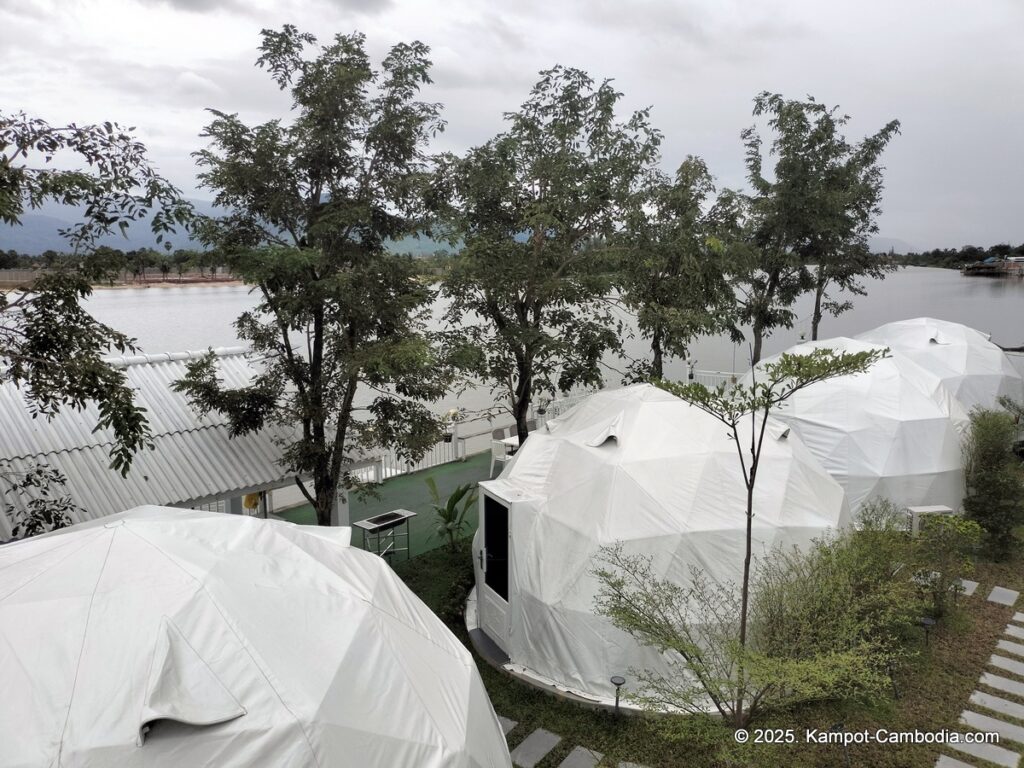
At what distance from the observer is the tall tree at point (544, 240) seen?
Answer: 9.91m

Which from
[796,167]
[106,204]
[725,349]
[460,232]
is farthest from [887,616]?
[725,349]

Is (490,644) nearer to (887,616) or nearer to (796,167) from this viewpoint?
(887,616)

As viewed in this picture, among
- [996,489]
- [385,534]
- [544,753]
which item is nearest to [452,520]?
[385,534]

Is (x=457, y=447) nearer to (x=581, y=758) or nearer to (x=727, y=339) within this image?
(x=727, y=339)

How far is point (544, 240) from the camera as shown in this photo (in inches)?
406

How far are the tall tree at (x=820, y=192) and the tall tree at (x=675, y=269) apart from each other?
19.0ft

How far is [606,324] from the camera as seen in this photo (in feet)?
35.6

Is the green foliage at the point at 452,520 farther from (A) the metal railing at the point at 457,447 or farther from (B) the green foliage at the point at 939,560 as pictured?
(B) the green foliage at the point at 939,560

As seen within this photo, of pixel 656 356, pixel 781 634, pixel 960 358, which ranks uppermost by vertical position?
pixel 656 356

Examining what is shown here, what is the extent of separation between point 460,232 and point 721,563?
17.6 ft

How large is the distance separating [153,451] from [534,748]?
231 inches

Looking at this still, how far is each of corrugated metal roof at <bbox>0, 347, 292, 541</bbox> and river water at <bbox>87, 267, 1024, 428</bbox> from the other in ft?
2.47

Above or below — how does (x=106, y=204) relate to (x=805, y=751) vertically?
above

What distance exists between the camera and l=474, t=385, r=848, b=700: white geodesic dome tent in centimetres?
749
